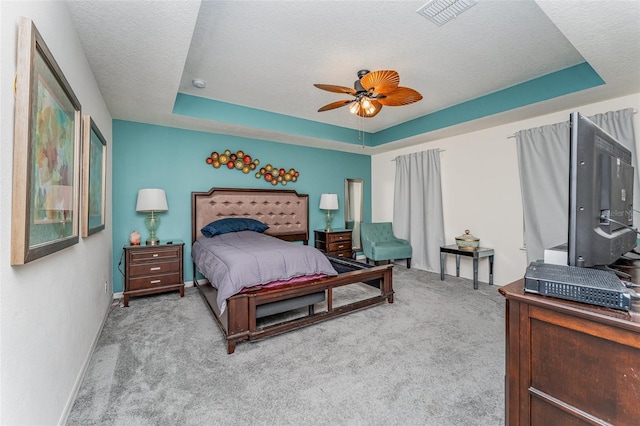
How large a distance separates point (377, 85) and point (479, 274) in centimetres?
346

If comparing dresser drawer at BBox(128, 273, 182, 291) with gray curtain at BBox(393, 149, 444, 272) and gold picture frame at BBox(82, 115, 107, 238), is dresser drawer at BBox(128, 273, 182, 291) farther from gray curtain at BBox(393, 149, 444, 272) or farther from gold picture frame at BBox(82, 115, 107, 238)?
gray curtain at BBox(393, 149, 444, 272)

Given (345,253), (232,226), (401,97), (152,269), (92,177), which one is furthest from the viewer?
(345,253)

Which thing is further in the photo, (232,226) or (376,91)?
(232,226)

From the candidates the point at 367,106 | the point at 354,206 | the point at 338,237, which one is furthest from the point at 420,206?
the point at 367,106

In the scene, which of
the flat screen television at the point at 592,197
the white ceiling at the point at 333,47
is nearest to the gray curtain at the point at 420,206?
the white ceiling at the point at 333,47

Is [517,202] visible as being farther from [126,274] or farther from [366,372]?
[126,274]

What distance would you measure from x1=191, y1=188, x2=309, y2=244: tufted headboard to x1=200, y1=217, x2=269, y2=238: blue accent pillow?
0.18 m

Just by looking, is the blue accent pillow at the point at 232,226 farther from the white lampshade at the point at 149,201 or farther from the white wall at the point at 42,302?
the white wall at the point at 42,302

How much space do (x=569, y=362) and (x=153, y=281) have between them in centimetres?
388

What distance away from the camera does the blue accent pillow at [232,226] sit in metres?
3.99

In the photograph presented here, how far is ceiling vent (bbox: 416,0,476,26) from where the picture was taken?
6.51 ft

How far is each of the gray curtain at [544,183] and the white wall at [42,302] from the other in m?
4.60

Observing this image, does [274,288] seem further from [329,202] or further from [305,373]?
[329,202]

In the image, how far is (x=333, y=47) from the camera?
254cm
